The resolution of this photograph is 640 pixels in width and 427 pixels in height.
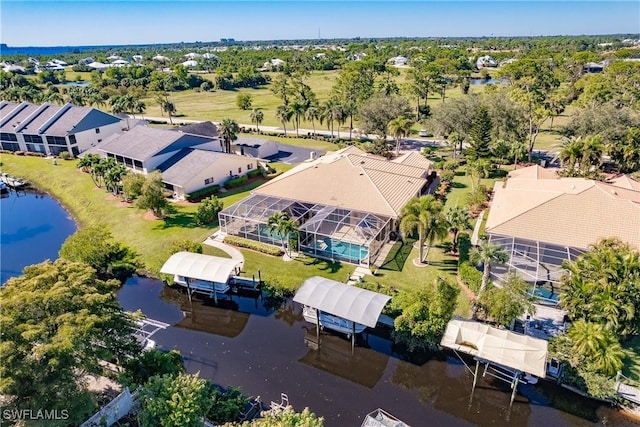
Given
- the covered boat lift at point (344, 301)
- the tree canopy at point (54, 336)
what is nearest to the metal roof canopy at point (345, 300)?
the covered boat lift at point (344, 301)

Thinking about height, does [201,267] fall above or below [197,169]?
below

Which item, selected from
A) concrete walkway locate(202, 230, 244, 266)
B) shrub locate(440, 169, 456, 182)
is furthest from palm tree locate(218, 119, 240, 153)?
shrub locate(440, 169, 456, 182)

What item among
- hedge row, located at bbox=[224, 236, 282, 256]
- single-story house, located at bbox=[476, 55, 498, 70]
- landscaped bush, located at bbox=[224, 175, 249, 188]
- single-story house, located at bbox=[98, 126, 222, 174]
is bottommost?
hedge row, located at bbox=[224, 236, 282, 256]

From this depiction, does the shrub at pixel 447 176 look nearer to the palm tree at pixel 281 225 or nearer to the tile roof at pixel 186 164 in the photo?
the palm tree at pixel 281 225

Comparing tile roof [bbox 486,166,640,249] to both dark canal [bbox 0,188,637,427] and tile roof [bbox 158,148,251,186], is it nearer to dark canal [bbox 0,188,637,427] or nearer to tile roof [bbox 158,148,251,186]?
dark canal [bbox 0,188,637,427]

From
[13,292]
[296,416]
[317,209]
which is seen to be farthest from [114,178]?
[296,416]

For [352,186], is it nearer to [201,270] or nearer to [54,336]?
[201,270]

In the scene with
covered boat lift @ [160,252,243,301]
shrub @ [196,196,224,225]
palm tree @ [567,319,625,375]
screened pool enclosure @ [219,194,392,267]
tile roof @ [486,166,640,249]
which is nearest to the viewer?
palm tree @ [567,319,625,375]

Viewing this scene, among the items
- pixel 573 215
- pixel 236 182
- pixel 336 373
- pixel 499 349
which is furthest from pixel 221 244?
pixel 573 215
